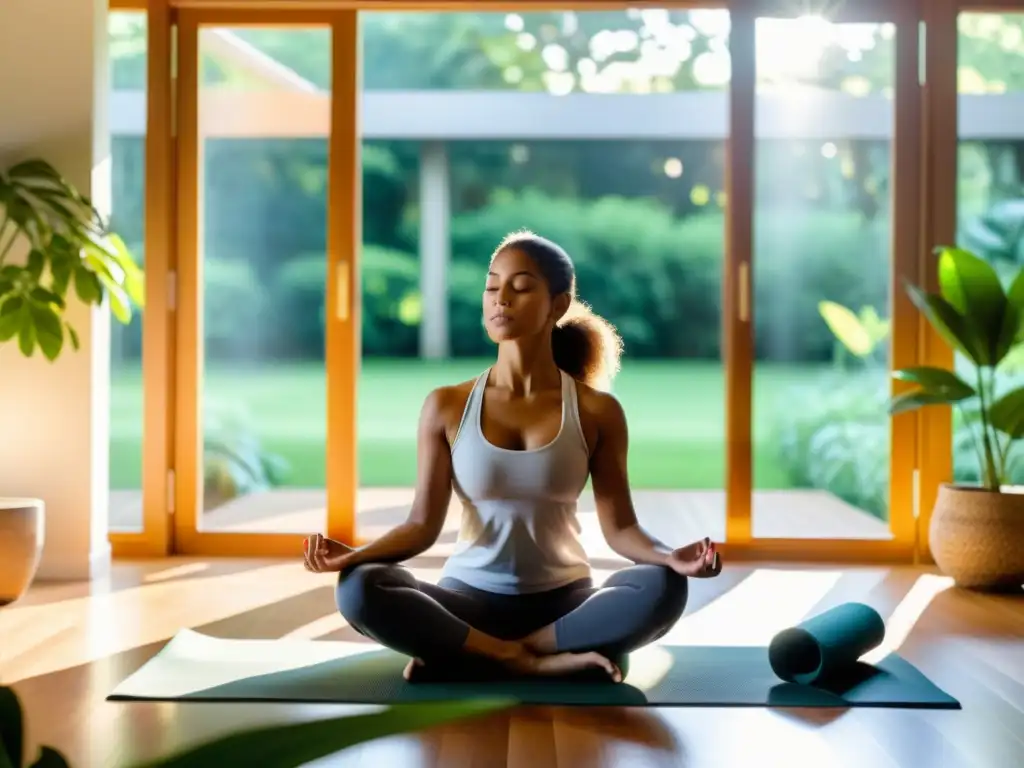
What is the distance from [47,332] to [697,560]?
7.06 ft

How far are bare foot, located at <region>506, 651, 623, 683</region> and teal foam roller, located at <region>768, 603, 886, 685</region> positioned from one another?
14.2 inches

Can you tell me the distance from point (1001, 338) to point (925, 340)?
48 centimetres

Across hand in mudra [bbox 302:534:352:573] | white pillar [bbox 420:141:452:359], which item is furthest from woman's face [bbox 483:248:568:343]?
white pillar [bbox 420:141:452:359]

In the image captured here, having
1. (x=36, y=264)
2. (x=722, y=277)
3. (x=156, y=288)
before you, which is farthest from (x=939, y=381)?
(x=36, y=264)

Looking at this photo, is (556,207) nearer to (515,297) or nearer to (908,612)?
(908,612)

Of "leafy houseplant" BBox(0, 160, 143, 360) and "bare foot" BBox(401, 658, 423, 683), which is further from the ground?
"leafy houseplant" BBox(0, 160, 143, 360)

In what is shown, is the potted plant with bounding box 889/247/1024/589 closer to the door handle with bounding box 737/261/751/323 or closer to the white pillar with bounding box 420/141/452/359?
the door handle with bounding box 737/261/751/323

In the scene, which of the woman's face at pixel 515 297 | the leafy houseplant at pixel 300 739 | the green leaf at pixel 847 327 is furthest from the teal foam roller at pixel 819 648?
the leafy houseplant at pixel 300 739

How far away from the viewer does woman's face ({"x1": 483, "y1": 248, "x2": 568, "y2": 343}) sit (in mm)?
2574

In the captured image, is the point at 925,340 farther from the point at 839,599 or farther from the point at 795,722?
the point at 795,722

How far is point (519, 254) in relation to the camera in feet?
8.53

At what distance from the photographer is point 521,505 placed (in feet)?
8.29

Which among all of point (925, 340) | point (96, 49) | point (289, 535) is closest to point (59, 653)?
point (289, 535)

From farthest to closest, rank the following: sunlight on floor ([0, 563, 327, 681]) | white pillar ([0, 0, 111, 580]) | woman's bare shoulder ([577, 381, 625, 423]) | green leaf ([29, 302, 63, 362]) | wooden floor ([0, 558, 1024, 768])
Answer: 1. white pillar ([0, 0, 111, 580])
2. green leaf ([29, 302, 63, 362])
3. sunlight on floor ([0, 563, 327, 681])
4. woman's bare shoulder ([577, 381, 625, 423])
5. wooden floor ([0, 558, 1024, 768])
